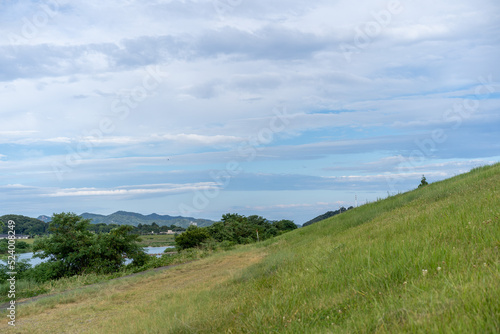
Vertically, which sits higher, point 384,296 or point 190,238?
point 384,296

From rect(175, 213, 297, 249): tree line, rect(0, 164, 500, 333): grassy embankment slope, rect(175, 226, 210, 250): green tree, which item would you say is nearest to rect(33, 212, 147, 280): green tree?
rect(175, 213, 297, 249): tree line

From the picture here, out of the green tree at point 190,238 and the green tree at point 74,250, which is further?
the green tree at point 190,238

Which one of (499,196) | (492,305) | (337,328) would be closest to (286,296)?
(337,328)

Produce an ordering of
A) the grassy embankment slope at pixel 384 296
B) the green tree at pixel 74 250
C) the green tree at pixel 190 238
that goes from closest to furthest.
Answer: the grassy embankment slope at pixel 384 296, the green tree at pixel 74 250, the green tree at pixel 190 238

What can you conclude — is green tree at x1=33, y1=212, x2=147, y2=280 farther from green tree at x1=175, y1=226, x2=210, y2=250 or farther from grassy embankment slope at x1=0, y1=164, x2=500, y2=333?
green tree at x1=175, y1=226, x2=210, y2=250

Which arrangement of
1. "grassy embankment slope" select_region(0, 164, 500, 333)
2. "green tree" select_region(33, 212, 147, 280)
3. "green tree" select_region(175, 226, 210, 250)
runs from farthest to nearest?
"green tree" select_region(175, 226, 210, 250) → "green tree" select_region(33, 212, 147, 280) → "grassy embankment slope" select_region(0, 164, 500, 333)

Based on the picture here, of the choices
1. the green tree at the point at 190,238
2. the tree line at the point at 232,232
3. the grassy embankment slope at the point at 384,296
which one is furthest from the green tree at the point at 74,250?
the green tree at the point at 190,238

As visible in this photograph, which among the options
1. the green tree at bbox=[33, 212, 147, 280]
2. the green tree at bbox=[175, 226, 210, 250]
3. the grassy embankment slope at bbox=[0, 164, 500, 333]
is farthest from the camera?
the green tree at bbox=[175, 226, 210, 250]

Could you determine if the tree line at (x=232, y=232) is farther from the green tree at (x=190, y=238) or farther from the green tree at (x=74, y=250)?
the green tree at (x=74, y=250)

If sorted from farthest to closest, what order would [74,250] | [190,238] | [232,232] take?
[232,232]
[190,238]
[74,250]

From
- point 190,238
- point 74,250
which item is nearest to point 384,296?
point 74,250

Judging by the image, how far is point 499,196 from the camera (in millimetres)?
8844

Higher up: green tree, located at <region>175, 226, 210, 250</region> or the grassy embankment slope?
the grassy embankment slope

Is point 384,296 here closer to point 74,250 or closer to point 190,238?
point 74,250
